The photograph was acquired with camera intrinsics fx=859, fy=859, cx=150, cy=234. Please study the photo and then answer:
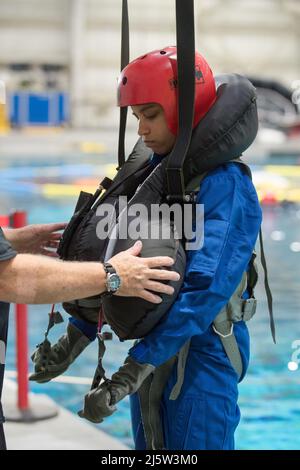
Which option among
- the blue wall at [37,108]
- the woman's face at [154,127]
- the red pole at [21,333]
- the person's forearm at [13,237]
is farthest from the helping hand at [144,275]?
the blue wall at [37,108]

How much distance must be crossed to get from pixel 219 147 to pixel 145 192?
0.27 meters

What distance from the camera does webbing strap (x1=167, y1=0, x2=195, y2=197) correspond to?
97.7 inches

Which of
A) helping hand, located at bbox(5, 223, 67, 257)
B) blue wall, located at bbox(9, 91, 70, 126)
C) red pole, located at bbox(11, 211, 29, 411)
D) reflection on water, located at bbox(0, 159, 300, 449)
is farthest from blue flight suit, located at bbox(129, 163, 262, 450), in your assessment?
blue wall, located at bbox(9, 91, 70, 126)

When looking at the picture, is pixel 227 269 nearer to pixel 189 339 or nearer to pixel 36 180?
pixel 189 339

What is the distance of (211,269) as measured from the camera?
98.4 inches

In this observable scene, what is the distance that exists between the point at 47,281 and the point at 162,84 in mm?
690

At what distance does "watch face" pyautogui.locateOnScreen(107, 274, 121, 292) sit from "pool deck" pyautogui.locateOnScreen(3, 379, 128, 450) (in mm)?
1931

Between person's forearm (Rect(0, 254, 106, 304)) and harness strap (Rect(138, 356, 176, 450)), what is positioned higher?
person's forearm (Rect(0, 254, 106, 304))

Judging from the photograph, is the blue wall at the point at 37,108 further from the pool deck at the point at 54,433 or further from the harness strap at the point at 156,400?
the harness strap at the point at 156,400

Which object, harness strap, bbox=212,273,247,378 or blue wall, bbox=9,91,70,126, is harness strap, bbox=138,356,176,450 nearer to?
harness strap, bbox=212,273,247,378

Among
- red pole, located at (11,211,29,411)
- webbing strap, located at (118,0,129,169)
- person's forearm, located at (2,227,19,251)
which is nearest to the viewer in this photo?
webbing strap, located at (118,0,129,169)

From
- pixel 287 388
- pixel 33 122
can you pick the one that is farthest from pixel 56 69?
pixel 287 388

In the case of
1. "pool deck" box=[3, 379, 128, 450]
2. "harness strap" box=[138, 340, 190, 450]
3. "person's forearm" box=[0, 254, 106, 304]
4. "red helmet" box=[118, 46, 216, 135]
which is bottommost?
"pool deck" box=[3, 379, 128, 450]

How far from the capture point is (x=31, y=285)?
2.51m
